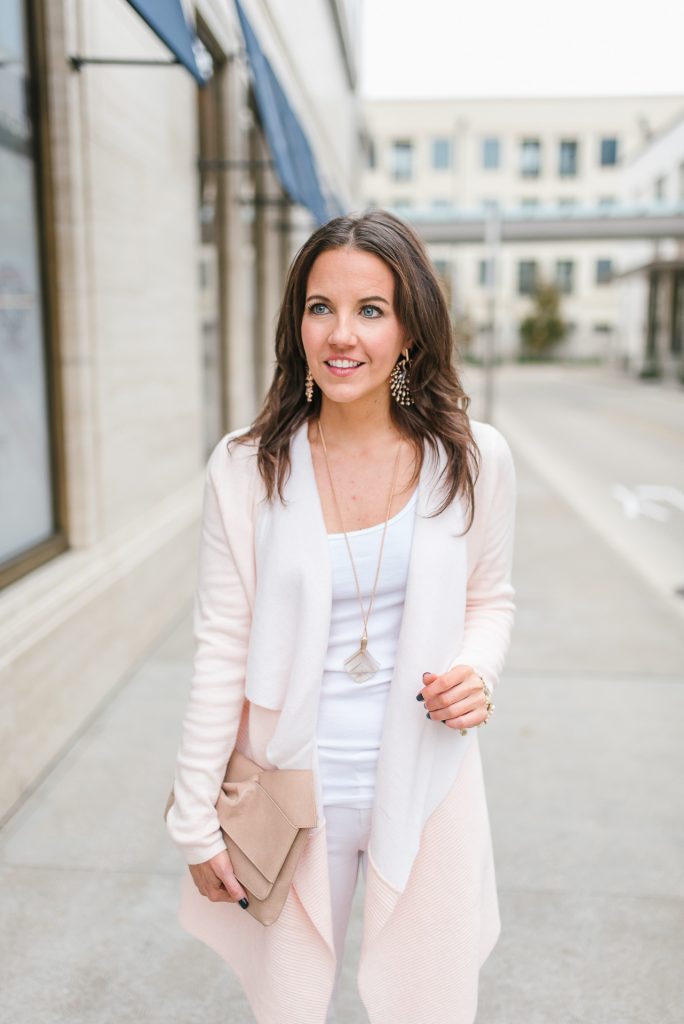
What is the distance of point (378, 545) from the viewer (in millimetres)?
1706

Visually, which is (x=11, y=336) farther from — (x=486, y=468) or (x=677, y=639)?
(x=677, y=639)

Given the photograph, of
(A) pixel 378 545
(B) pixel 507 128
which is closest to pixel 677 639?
(A) pixel 378 545

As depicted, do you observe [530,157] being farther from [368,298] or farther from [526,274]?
[368,298]

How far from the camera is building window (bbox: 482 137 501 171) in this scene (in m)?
60.9

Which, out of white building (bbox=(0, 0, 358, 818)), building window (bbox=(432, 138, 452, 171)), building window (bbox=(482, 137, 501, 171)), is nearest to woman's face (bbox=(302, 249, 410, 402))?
white building (bbox=(0, 0, 358, 818))

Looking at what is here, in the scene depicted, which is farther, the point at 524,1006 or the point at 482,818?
the point at 524,1006

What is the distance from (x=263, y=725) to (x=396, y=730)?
25 centimetres

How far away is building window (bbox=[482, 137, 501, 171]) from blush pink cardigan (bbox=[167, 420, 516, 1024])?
210ft

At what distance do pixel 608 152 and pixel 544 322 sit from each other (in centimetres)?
1219

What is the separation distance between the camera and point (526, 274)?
6247 centimetres

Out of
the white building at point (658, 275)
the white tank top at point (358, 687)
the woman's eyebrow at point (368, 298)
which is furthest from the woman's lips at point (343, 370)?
the white building at point (658, 275)

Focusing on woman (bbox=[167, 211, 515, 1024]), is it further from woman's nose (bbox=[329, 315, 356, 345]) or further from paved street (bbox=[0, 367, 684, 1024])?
paved street (bbox=[0, 367, 684, 1024])

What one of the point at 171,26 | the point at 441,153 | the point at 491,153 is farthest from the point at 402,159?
the point at 171,26

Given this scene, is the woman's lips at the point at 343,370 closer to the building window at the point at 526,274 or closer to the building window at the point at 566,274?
the building window at the point at 526,274
